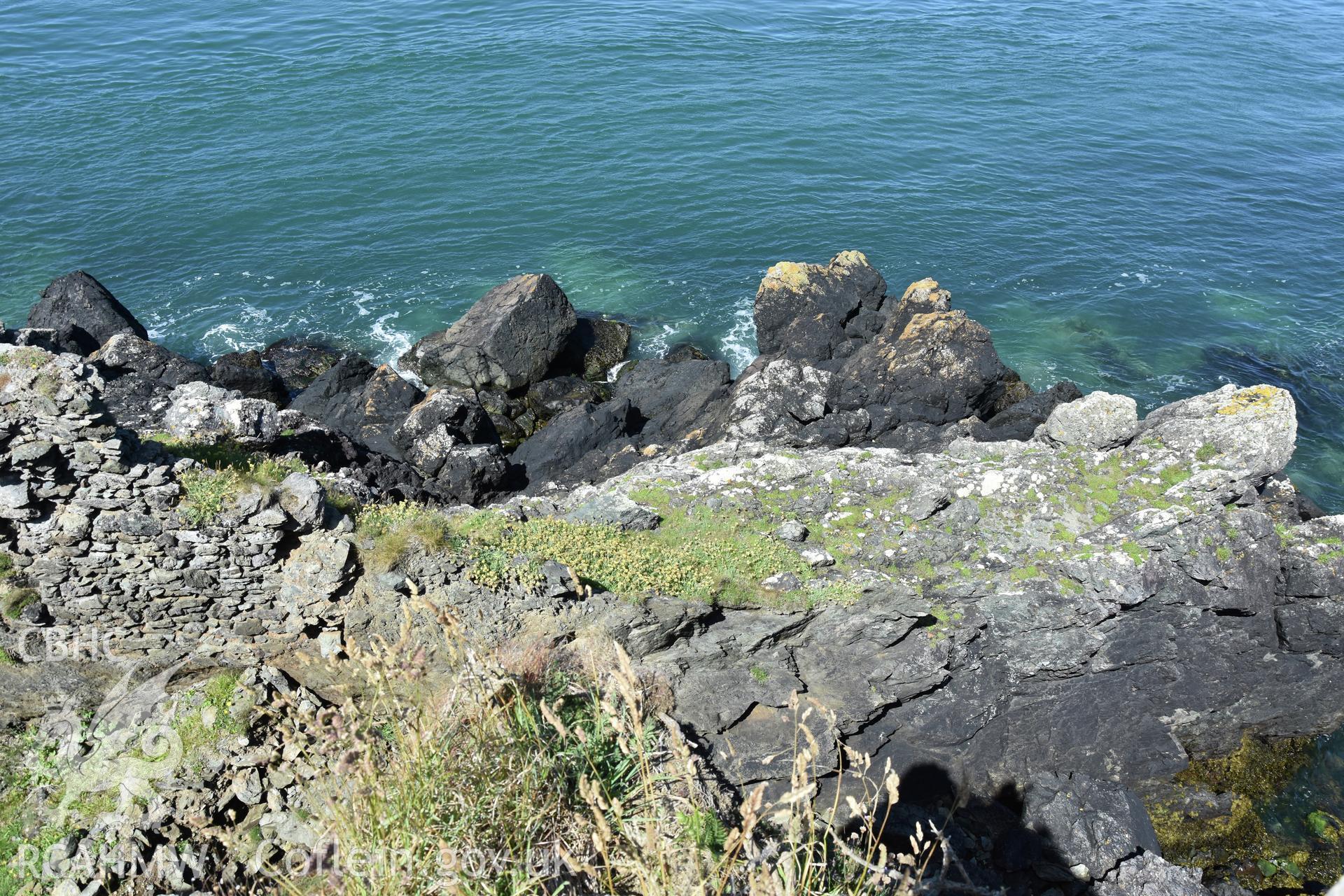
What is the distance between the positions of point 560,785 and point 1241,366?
120 ft

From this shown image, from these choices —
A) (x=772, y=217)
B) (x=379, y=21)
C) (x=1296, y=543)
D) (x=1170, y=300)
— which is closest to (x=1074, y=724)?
(x=1296, y=543)

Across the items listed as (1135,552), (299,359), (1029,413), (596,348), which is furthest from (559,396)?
(1135,552)

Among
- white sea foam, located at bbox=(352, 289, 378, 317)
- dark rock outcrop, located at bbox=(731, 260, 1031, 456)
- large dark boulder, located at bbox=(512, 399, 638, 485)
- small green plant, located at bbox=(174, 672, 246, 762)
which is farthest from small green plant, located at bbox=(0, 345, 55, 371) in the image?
white sea foam, located at bbox=(352, 289, 378, 317)

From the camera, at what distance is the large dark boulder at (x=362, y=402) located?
94.4 ft

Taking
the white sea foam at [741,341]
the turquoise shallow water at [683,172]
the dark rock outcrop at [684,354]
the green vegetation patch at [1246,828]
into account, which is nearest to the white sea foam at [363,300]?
the turquoise shallow water at [683,172]

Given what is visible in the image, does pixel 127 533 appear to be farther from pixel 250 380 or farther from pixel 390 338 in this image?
pixel 390 338

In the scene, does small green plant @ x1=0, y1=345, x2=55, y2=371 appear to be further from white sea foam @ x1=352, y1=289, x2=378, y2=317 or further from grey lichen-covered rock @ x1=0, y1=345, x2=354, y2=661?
white sea foam @ x1=352, y1=289, x2=378, y2=317

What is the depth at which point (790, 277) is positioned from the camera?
3266cm

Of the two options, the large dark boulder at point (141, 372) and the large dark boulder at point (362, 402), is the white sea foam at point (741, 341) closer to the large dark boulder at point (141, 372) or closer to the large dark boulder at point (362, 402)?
the large dark boulder at point (362, 402)

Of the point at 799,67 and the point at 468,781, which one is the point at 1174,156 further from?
the point at 468,781

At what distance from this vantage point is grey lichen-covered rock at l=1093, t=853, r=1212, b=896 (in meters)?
14.8

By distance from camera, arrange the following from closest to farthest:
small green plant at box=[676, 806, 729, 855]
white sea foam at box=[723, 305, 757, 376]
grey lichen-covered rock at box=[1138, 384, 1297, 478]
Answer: small green plant at box=[676, 806, 729, 855] → grey lichen-covered rock at box=[1138, 384, 1297, 478] → white sea foam at box=[723, 305, 757, 376]

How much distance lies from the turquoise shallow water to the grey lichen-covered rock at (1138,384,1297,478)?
13.4 meters

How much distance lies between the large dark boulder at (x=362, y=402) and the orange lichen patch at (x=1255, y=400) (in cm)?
2174
